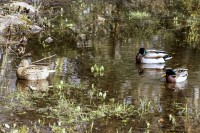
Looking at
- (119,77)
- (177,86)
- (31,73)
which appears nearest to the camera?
(31,73)

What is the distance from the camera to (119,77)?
11.8 meters

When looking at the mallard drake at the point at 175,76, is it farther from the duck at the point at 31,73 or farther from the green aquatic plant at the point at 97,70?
the duck at the point at 31,73

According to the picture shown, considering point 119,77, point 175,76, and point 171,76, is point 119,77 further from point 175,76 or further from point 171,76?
point 175,76

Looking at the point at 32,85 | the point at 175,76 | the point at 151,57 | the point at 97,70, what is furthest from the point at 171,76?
the point at 32,85

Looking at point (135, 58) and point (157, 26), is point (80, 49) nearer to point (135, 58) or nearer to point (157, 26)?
point (135, 58)

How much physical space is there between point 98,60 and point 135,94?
384cm

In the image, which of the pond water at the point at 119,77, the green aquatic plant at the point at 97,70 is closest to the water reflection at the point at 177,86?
the pond water at the point at 119,77

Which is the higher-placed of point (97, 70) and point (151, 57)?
point (151, 57)

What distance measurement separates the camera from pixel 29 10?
21.8 meters

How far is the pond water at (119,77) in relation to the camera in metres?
8.41

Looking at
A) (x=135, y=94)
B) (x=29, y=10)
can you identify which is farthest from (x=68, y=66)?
(x=29, y=10)

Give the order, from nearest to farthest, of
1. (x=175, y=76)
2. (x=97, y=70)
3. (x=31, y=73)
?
(x=31, y=73), (x=175, y=76), (x=97, y=70)

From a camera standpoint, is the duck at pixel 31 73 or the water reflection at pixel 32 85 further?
the duck at pixel 31 73

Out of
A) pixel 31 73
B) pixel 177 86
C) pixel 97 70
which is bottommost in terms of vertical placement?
pixel 177 86
